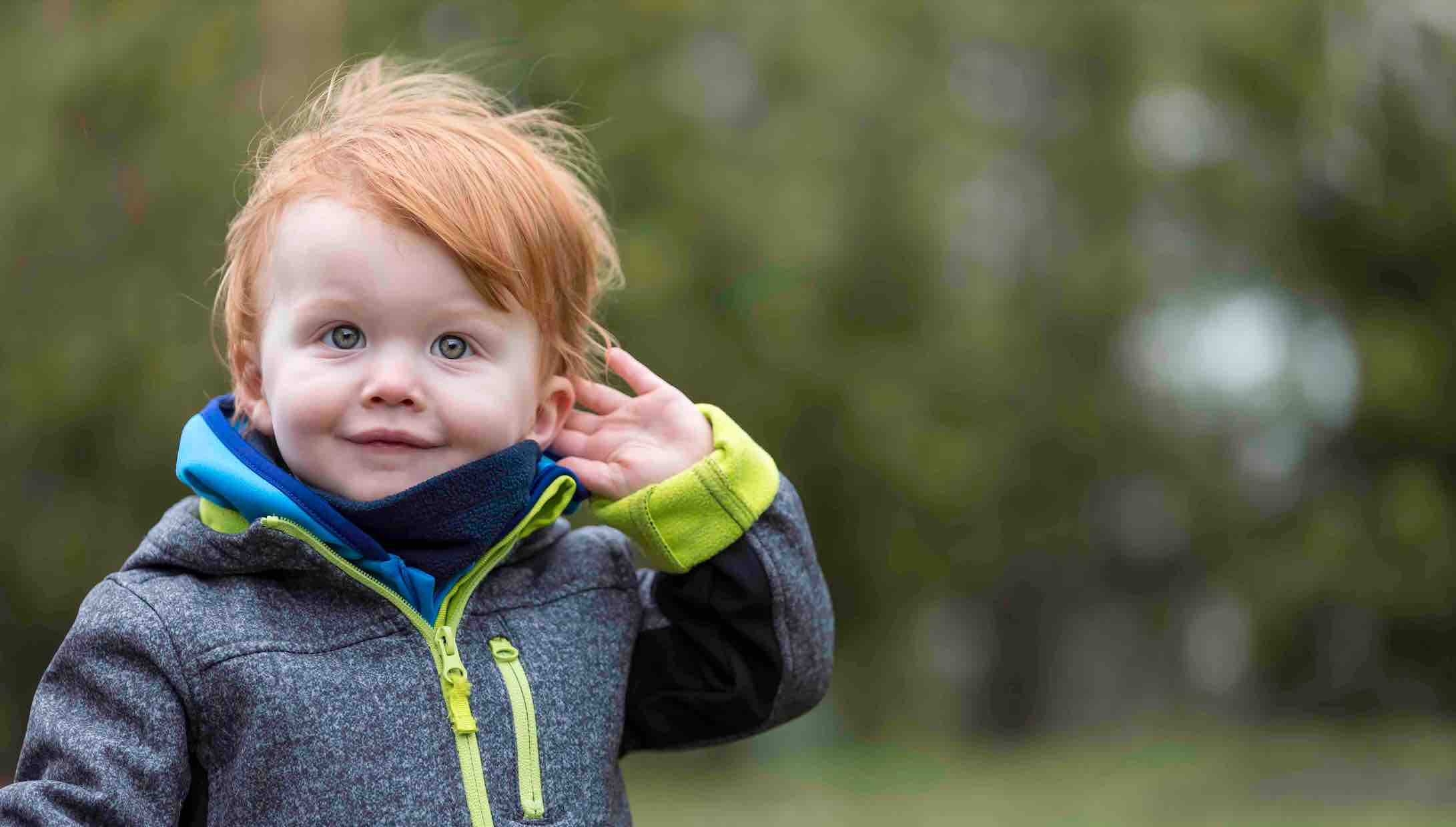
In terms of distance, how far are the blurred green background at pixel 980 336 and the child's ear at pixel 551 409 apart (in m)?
3.64

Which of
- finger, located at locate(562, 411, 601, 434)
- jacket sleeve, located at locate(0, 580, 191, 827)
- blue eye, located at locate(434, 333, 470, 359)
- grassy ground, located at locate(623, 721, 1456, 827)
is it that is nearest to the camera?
jacket sleeve, located at locate(0, 580, 191, 827)

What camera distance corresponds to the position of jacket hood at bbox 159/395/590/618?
4.98 ft

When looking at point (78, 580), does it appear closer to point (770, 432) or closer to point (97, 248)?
point (97, 248)

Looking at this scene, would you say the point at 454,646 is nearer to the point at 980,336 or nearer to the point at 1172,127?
the point at 980,336

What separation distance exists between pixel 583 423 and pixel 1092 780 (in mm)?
5707

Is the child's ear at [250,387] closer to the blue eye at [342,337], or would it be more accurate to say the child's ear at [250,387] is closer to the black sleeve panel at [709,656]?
the blue eye at [342,337]

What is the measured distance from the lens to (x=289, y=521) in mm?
1516

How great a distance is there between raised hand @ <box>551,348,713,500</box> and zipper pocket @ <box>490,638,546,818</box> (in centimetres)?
25

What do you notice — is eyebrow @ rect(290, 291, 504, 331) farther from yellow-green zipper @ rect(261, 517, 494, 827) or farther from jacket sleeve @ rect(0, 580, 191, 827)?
jacket sleeve @ rect(0, 580, 191, 827)

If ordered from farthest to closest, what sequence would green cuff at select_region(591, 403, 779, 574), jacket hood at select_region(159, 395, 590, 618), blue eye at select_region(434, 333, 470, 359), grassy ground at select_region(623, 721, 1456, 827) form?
grassy ground at select_region(623, 721, 1456, 827) < green cuff at select_region(591, 403, 779, 574) < blue eye at select_region(434, 333, 470, 359) < jacket hood at select_region(159, 395, 590, 618)

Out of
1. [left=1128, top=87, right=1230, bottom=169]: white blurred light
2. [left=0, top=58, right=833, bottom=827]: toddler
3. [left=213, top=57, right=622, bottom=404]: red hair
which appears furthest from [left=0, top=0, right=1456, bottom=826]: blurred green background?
[left=0, top=58, right=833, bottom=827]: toddler

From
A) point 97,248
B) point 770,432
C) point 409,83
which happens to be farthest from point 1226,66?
point 409,83

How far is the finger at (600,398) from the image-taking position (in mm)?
1856

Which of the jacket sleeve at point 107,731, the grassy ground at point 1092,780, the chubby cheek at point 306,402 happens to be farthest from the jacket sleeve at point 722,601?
the grassy ground at point 1092,780
